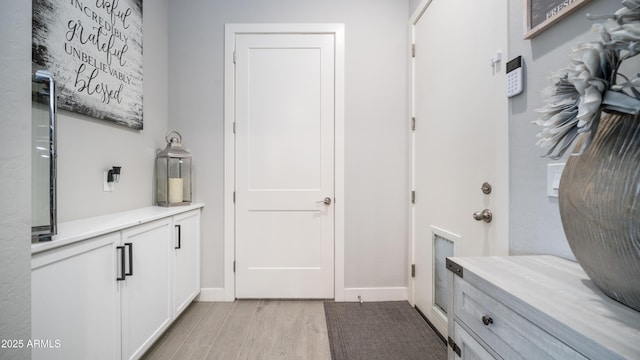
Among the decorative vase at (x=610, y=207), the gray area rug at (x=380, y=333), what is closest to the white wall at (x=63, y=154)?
the decorative vase at (x=610, y=207)

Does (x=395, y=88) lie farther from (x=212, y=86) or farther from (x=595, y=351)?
(x=595, y=351)

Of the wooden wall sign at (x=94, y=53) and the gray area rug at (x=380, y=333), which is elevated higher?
the wooden wall sign at (x=94, y=53)

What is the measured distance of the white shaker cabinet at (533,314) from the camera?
0.46 meters

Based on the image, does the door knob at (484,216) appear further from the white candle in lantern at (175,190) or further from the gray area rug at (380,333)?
the white candle in lantern at (175,190)

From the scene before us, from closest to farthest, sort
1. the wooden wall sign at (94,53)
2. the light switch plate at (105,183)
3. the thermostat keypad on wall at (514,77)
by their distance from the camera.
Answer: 1. the thermostat keypad on wall at (514,77)
2. the wooden wall sign at (94,53)
3. the light switch plate at (105,183)

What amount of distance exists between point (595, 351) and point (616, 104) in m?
0.44

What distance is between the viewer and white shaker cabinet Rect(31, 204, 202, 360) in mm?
936

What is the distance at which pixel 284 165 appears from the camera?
7.46 ft

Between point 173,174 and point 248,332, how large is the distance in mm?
1394

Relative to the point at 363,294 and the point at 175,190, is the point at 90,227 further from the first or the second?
the point at 363,294

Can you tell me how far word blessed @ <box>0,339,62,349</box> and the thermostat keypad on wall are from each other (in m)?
1.84

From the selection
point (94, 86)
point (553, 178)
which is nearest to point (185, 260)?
point (94, 86)

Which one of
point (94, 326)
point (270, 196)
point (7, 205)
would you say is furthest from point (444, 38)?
point (94, 326)

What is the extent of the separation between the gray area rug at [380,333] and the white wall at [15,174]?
148 cm
